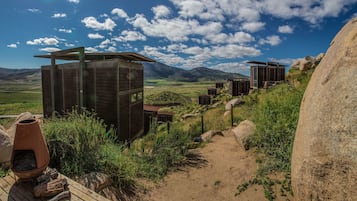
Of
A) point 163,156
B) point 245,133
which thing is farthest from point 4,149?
point 245,133

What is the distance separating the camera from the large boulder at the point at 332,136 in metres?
2.05

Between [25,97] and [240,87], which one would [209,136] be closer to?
[240,87]

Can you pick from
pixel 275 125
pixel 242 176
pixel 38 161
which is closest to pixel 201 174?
pixel 242 176

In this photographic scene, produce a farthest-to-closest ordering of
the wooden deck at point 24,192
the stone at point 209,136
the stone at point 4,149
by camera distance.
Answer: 1. the stone at point 209,136
2. the stone at point 4,149
3. the wooden deck at point 24,192

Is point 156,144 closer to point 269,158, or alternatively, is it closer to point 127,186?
point 127,186

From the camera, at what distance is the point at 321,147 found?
2316mm

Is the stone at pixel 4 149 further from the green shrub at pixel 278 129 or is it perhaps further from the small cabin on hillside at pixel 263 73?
the small cabin on hillside at pixel 263 73

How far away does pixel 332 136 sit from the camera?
86.5 inches

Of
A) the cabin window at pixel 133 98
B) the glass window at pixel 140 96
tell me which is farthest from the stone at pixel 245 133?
the glass window at pixel 140 96

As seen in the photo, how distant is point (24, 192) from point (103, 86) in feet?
20.4

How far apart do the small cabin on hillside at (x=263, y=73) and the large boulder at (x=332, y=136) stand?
1524 cm

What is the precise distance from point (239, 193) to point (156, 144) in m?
A: 2.63

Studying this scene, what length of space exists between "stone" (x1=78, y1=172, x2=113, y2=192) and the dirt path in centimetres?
83

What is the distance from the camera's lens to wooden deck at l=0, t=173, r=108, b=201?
2488 millimetres
